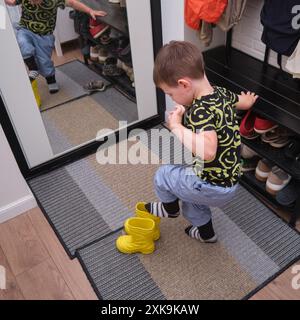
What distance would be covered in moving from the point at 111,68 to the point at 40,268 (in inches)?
49.6

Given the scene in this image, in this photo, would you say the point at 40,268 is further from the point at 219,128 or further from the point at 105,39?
the point at 105,39

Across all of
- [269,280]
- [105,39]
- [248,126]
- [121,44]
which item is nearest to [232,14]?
[248,126]

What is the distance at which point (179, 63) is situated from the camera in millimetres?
1051

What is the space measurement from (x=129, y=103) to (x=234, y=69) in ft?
2.36

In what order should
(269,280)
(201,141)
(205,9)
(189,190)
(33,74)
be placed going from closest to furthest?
(201,141), (189,190), (269,280), (205,9), (33,74)

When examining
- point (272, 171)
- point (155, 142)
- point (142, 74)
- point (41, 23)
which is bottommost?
point (155, 142)

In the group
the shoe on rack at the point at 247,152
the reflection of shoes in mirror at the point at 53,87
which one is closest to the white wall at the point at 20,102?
the reflection of shoes in mirror at the point at 53,87

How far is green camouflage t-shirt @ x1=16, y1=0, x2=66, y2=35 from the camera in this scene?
1.60 m

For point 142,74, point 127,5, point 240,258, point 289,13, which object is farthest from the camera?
point 142,74

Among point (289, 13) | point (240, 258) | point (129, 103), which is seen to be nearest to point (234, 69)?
point (289, 13)

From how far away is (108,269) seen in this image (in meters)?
1.49

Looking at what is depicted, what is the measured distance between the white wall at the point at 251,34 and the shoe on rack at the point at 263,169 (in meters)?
0.49

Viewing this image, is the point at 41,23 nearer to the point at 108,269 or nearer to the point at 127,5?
the point at 127,5

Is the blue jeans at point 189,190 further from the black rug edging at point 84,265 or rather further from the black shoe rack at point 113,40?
the black shoe rack at point 113,40
